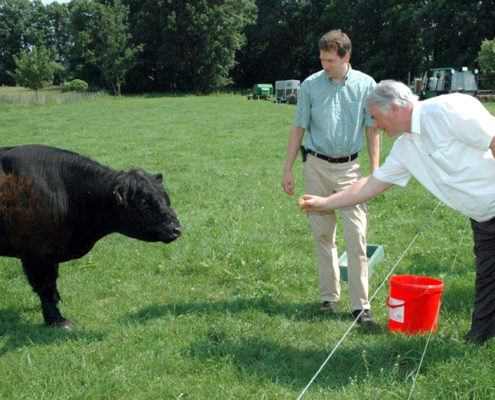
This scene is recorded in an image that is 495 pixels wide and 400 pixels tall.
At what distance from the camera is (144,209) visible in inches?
202

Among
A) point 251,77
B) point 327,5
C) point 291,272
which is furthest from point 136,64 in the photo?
point 291,272

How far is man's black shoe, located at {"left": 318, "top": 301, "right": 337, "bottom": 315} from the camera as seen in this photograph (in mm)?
5145

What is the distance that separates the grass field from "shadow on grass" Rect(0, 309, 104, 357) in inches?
0.7

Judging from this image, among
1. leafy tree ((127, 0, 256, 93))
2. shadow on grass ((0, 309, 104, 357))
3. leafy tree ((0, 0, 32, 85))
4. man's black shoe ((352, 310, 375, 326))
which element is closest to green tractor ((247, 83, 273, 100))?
leafy tree ((127, 0, 256, 93))

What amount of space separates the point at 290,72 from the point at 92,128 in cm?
6106

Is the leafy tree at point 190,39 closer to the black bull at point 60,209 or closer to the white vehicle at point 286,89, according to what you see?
the white vehicle at point 286,89

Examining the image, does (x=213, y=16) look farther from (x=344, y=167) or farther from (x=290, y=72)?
(x=344, y=167)

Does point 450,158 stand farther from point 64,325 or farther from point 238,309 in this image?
point 64,325

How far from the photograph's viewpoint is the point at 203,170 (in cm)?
1264

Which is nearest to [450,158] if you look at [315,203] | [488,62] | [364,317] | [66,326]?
[315,203]

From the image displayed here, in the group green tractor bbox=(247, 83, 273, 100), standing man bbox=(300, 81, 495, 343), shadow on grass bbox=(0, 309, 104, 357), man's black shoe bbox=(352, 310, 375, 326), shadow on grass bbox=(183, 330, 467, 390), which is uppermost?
green tractor bbox=(247, 83, 273, 100)

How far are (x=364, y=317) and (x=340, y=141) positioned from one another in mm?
1633

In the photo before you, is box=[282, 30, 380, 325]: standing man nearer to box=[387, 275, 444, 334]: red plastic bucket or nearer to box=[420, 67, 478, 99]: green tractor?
box=[387, 275, 444, 334]: red plastic bucket

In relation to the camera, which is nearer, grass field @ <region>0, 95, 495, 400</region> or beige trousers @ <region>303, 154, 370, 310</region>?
grass field @ <region>0, 95, 495, 400</region>
